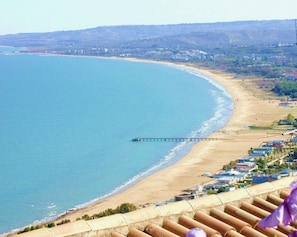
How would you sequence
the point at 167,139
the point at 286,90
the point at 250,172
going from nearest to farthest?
the point at 250,172 < the point at 167,139 < the point at 286,90

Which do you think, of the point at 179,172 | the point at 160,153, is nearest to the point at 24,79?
the point at 160,153

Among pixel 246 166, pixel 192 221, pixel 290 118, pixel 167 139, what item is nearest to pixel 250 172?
pixel 246 166

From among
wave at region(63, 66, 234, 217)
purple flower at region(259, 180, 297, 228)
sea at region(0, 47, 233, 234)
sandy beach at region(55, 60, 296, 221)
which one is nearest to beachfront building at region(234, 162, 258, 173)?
sandy beach at region(55, 60, 296, 221)

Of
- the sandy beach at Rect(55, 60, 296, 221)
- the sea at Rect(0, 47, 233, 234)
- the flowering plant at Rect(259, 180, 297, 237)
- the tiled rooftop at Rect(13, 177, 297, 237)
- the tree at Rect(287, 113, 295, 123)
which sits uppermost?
the flowering plant at Rect(259, 180, 297, 237)

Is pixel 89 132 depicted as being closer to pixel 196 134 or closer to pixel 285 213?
pixel 196 134

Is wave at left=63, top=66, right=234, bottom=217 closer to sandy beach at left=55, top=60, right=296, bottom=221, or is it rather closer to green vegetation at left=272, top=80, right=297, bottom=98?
sandy beach at left=55, top=60, right=296, bottom=221

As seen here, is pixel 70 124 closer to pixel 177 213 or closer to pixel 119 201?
pixel 119 201
